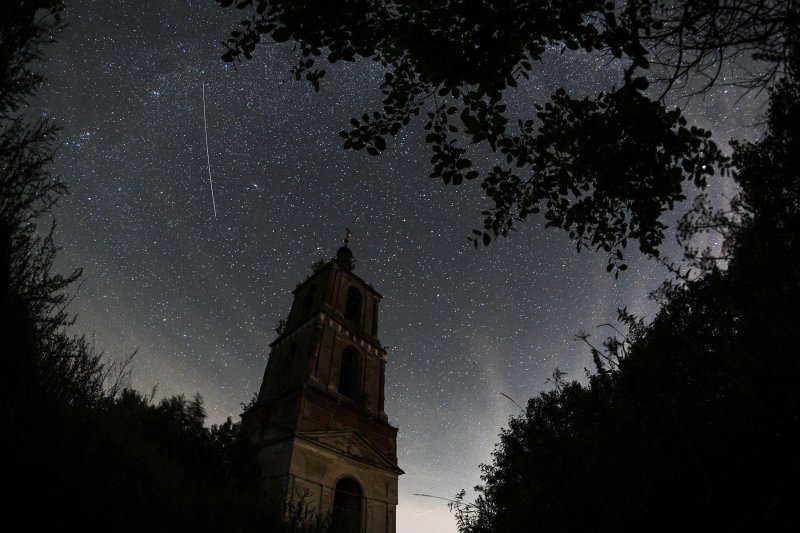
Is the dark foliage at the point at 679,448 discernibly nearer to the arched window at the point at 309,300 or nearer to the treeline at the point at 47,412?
the treeline at the point at 47,412

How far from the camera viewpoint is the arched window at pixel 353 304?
25392mm

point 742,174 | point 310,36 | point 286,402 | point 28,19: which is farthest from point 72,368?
point 742,174

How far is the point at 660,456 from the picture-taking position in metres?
3.06

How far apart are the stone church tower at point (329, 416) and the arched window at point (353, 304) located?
0.10m

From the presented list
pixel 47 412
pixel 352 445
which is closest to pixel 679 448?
pixel 47 412

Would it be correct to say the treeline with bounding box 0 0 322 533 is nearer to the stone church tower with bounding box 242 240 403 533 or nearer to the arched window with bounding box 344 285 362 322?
the stone church tower with bounding box 242 240 403 533

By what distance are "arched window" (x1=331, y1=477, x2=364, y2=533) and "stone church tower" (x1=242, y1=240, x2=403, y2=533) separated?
0.13 feet

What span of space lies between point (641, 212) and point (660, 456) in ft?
9.05

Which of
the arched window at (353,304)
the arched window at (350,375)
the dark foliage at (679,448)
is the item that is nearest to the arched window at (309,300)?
the arched window at (353,304)

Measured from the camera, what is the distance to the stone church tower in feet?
51.2

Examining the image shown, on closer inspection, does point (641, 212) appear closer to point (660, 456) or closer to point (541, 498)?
point (660, 456)

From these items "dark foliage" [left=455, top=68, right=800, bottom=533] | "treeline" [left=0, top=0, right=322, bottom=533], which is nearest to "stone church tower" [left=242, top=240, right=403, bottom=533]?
"treeline" [left=0, top=0, right=322, bottom=533]

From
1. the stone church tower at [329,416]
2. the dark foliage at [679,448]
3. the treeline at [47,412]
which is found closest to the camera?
the dark foliage at [679,448]

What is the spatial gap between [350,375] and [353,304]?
5455 millimetres
